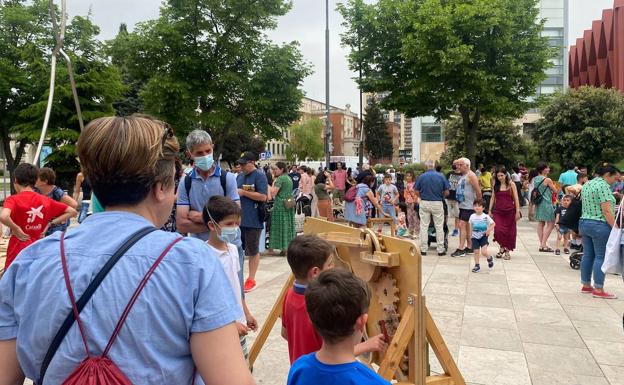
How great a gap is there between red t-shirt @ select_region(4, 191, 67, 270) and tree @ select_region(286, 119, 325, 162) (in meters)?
93.0

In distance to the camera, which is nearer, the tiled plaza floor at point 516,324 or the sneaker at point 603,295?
the tiled plaza floor at point 516,324

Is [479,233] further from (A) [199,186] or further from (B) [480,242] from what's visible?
(A) [199,186]

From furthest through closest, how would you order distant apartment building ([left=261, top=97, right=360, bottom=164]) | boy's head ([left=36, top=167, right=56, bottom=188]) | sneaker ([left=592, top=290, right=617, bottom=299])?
distant apartment building ([left=261, top=97, right=360, bottom=164]), sneaker ([left=592, top=290, right=617, bottom=299]), boy's head ([left=36, top=167, right=56, bottom=188])

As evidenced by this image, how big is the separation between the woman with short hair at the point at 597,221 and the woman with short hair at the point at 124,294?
20.8 ft

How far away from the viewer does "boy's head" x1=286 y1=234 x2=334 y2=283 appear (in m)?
2.90

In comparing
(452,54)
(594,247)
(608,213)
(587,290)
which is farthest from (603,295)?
(452,54)

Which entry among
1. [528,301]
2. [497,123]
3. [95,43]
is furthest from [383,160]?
[528,301]

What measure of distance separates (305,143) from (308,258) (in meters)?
96.0

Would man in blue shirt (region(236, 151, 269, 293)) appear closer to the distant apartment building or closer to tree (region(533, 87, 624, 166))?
tree (region(533, 87, 624, 166))

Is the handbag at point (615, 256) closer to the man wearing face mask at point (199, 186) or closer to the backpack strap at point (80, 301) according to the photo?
the man wearing face mask at point (199, 186)

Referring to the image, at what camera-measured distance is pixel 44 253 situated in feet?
4.29

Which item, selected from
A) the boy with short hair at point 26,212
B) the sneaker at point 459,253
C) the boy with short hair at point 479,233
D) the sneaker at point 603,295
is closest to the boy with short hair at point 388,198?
the sneaker at point 459,253

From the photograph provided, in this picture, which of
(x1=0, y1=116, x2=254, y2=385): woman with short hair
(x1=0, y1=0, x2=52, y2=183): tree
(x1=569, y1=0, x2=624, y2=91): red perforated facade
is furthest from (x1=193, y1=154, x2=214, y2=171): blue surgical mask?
(x1=569, y1=0, x2=624, y2=91): red perforated facade

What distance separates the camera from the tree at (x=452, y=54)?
1912cm
